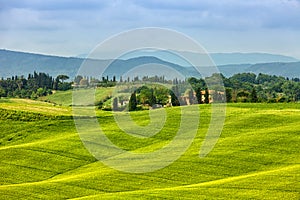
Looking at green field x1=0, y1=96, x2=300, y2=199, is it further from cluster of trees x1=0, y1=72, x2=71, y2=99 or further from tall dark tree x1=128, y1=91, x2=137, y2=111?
cluster of trees x1=0, y1=72, x2=71, y2=99

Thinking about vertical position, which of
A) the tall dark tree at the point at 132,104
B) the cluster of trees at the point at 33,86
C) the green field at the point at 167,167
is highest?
the cluster of trees at the point at 33,86

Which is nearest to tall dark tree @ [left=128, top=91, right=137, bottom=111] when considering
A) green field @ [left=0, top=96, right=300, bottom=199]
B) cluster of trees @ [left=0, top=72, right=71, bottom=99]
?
green field @ [left=0, top=96, right=300, bottom=199]

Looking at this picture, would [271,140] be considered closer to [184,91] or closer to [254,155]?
[254,155]

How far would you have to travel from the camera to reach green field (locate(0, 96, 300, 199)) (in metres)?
38.0

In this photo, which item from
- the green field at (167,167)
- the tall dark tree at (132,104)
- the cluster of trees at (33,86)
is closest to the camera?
the green field at (167,167)

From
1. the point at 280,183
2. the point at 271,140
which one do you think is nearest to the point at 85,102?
the point at 271,140

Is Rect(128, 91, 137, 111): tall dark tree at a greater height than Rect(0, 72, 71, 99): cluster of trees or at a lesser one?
lesser

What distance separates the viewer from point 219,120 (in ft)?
220

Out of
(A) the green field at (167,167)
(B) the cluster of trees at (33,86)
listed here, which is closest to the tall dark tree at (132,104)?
(A) the green field at (167,167)

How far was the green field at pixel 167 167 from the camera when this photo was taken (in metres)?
38.0

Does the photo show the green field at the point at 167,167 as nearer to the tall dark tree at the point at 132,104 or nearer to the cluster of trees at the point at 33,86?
the tall dark tree at the point at 132,104

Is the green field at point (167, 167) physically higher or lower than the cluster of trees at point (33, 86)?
lower

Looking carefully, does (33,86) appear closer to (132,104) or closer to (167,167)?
(132,104)

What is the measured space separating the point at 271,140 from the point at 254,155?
5.87 meters
